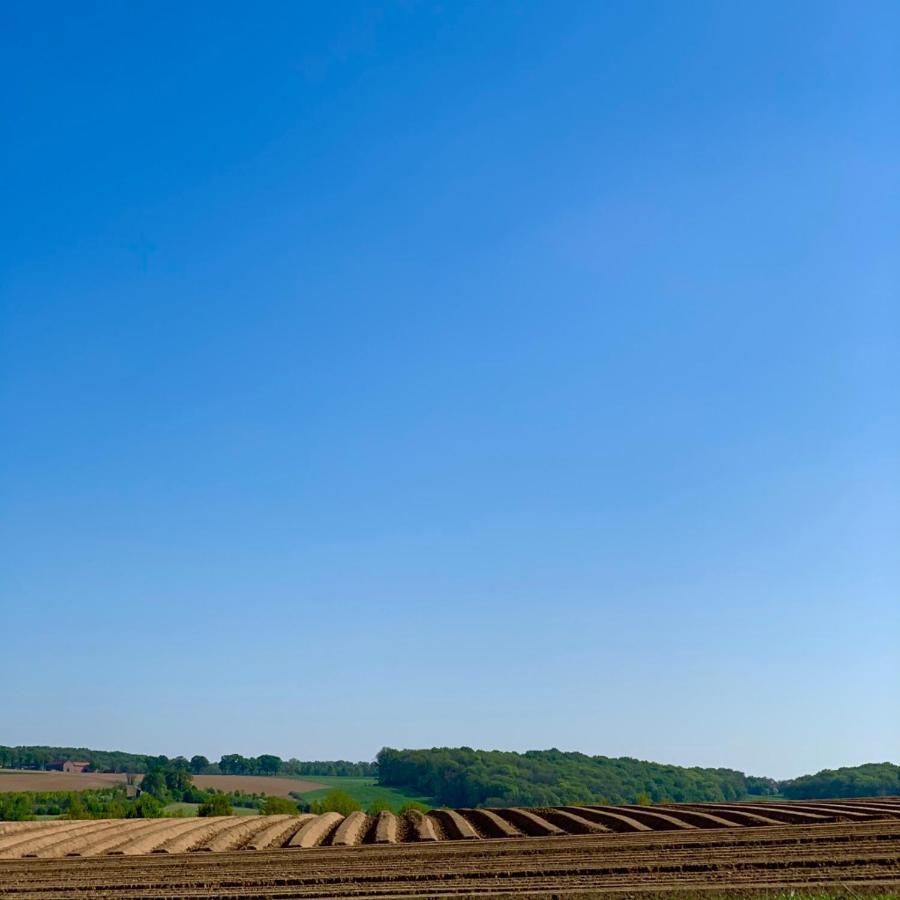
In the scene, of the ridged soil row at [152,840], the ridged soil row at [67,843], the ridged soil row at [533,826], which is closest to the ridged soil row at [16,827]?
the ridged soil row at [67,843]

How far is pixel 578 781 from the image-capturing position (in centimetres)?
16500

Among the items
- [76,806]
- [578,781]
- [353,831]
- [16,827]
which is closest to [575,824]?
[353,831]

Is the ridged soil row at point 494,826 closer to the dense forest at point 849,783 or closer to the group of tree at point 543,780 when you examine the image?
the group of tree at point 543,780

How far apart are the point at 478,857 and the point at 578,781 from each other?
140136 millimetres

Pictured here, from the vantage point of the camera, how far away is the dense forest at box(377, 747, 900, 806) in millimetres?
142750

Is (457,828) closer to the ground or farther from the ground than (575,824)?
closer to the ground

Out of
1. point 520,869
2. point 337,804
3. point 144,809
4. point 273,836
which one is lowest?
point 144,809

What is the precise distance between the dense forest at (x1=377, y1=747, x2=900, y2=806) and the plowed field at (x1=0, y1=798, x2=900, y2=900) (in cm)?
7594

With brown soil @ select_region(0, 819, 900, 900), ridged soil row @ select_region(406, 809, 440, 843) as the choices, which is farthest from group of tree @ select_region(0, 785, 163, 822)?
brown soil @ select_region(0, 819, 900, 900)

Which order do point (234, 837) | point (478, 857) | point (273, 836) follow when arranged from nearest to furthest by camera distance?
point (478, 857) < point (273, 836) < point (234, 837)

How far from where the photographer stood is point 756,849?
32.6 m

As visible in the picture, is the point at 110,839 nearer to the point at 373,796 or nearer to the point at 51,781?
the point at 373,796

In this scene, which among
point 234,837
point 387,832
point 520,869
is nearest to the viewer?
point 520,869

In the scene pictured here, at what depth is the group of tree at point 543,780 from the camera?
146875 millimetres
